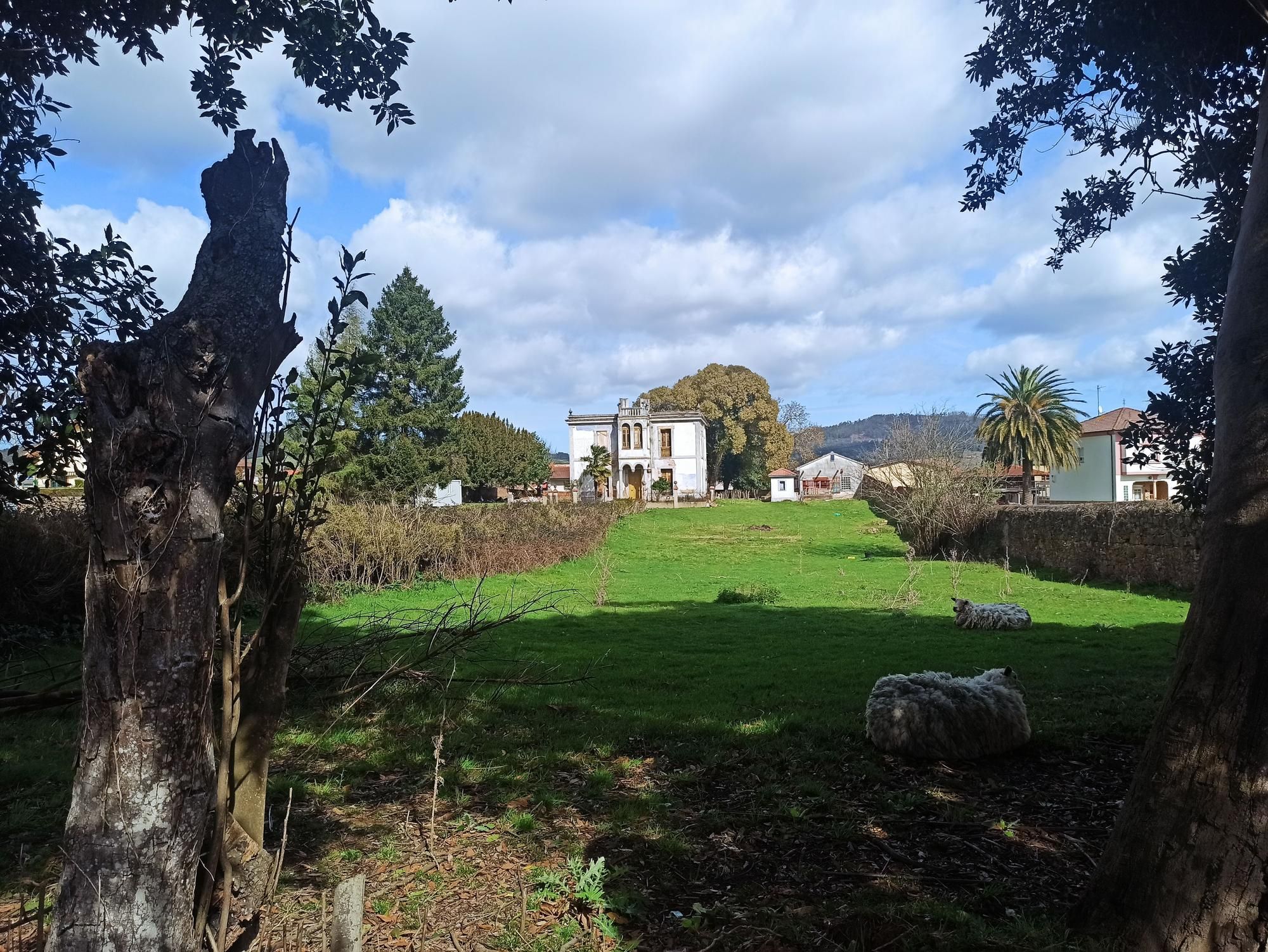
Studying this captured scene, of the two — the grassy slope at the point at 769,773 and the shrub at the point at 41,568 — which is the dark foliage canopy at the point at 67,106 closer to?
the grassy slope at the point at 769,773

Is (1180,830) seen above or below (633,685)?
above

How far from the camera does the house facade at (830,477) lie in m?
71.3

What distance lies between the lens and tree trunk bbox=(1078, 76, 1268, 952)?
2670 mm

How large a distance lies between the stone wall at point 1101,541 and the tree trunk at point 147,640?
18828 mm

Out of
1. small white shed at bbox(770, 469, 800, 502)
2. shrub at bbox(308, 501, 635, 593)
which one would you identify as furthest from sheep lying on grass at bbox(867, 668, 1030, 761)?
small white shed at bbox(770, 469, 800, 502)

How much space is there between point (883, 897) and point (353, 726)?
4.88 meters

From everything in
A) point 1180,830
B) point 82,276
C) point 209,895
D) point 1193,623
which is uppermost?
point 82,276

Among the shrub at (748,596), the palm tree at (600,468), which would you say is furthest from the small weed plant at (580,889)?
the palm tree at (600,468)

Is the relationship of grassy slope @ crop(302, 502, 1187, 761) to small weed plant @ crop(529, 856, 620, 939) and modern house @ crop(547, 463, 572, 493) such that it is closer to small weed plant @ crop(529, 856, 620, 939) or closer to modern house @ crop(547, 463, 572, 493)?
small weed plant @ crop(529, 856, 620, 939)

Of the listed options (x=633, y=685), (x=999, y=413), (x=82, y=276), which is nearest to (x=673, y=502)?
(x=999, y=413)

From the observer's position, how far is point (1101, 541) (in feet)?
67.9

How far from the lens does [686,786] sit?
5.09 m

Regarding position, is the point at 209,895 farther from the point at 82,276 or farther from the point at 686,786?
the point at 82,276

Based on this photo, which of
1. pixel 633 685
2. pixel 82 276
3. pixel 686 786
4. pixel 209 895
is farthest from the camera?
pixel 633 685
